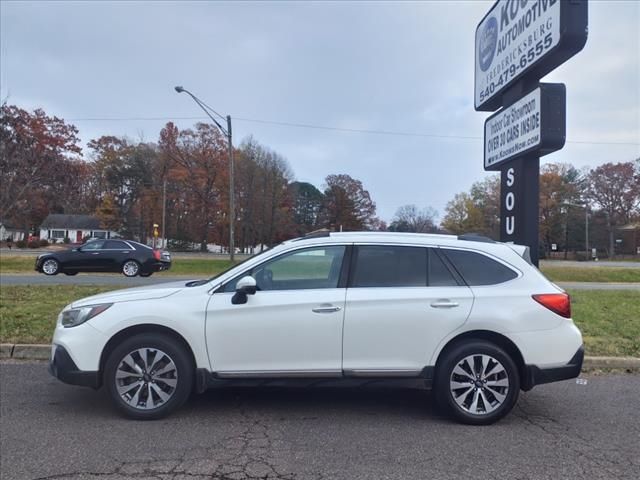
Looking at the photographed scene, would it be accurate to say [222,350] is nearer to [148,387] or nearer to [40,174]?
[148,387]

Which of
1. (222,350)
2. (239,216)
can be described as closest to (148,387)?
(222,350)

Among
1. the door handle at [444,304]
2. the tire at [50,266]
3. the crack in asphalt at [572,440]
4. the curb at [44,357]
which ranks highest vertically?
the door handle at [444,304]

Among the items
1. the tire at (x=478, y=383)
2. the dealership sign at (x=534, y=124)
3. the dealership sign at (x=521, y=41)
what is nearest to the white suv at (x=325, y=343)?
the tire at (x=478, y=383)

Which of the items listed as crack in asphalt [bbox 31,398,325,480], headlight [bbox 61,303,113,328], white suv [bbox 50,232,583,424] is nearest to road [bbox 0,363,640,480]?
crack in asphalt [bbox 31,398,325,480]

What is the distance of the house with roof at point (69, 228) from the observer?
276ft

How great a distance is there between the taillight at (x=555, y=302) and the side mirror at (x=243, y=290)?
259cm

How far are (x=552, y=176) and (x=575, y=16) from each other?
267 ft

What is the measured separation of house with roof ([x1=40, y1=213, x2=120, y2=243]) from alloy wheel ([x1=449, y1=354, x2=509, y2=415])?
86817mm

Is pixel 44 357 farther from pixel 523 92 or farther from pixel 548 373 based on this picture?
pixel 523 92

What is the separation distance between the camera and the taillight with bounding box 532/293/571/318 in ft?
15.5

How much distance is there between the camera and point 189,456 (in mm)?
3873

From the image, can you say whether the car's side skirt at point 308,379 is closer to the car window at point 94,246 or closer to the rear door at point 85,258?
the rear door at point 85,258

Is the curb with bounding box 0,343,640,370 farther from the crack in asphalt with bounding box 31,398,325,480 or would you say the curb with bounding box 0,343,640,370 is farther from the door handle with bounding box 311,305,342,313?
the door handle with bounding box 311,305,342,313

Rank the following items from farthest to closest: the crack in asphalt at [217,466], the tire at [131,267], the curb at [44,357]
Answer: the tire at [131,267], the curb at [44,357], the crack in asphalt at [217,466]
